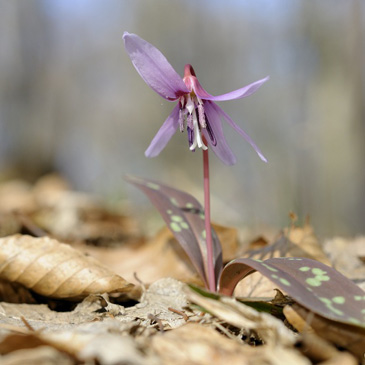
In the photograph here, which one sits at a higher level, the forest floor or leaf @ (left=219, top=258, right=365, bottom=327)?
leaf @ (left=219, top=258, right=365, bottom=327)

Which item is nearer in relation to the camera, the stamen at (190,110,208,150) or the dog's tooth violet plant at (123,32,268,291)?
the dog's tooth violet plant at (123,32,268,291)

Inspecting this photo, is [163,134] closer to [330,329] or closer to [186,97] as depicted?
[186,97]

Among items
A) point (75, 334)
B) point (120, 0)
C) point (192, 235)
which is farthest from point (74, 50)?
point (75, 334)

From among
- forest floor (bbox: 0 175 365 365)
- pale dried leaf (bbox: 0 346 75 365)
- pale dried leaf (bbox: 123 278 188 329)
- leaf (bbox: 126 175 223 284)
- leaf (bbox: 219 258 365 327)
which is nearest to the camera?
pale dried leaf (bbox: 0 346 75 365)

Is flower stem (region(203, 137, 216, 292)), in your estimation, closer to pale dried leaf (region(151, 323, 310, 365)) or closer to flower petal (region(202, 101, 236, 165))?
flower petal (region(202, 101, 236, 165))

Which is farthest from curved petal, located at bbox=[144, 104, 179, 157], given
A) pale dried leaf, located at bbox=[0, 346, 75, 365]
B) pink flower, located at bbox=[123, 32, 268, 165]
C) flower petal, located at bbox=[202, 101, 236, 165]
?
pale dried leaf, located at bbox=[0, 346, 75, 365]

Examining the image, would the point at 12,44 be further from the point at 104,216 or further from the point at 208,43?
the point at 104,216

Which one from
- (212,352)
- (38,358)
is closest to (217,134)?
(212,352)
